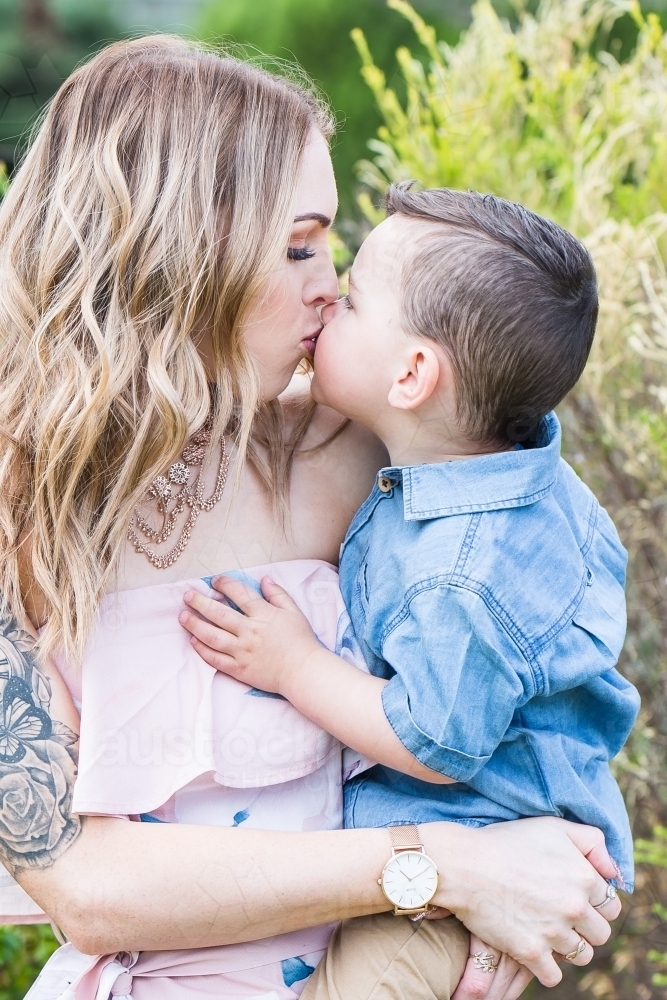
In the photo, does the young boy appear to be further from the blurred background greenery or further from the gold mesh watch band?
the blurred background greenery

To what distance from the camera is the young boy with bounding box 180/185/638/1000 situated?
154 centimetres

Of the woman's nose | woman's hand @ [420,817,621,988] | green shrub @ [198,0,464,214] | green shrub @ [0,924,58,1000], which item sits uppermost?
the woman's nose

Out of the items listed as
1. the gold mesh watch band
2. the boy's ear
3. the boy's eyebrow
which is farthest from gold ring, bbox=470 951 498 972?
the boy's eyebrow

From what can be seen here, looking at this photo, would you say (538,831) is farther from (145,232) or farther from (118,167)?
(118,167)

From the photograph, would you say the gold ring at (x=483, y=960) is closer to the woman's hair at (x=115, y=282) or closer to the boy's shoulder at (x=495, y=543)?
the boy's shoulder at (x=495, y=543)

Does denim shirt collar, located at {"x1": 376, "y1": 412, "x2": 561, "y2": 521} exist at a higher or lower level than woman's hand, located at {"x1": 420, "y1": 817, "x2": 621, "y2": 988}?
higher

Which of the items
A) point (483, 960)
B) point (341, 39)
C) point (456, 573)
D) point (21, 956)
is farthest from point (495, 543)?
point (341, 39)

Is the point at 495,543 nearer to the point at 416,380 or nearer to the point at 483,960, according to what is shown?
the point at 416,380

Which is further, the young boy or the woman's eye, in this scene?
the woman's eye

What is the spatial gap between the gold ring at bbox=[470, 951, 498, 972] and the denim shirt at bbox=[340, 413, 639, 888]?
0.21 metres

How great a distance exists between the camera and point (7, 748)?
154 cm

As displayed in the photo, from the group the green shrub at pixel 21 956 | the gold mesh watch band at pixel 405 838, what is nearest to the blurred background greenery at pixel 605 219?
the green shrub at pixel 21 956

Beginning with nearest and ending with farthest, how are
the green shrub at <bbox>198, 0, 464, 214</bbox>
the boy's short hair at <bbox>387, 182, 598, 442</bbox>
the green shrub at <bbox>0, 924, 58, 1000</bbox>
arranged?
the boy's short hair at <bbox>387, 182, 598, 442</bbox> < the green shrub at <bbox>0, 924, 58, 1000</bbox> < the green shrub at <bbox>198, 0, 464, 214</bbox>

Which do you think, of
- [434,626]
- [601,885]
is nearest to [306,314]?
[434,626]
